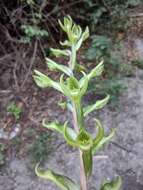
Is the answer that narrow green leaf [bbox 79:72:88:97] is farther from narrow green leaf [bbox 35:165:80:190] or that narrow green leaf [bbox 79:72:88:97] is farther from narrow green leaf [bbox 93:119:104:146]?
narrow green leaf [bbox 35:165:80:190]

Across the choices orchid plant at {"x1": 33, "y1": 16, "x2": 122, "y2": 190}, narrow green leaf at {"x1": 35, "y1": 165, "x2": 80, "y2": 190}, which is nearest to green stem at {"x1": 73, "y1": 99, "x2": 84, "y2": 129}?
orchid plant at {"x1": 33, "y1": 16, "x2": 122, "y2": 190}

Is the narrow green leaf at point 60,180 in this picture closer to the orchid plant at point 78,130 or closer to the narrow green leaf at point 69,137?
the orchid plant at point 78,130

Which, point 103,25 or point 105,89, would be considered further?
point 103,25

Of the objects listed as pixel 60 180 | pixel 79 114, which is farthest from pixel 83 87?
pixel 60 180

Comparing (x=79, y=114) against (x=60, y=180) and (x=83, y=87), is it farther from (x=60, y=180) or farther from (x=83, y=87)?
(x=60, y=180)

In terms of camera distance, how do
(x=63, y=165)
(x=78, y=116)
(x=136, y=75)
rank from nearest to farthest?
1. (x=78, y=116)
2. (x=63, y=165)
3. (x=136, y=75)

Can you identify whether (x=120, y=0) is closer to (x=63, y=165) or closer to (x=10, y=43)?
(x=10, y=43)

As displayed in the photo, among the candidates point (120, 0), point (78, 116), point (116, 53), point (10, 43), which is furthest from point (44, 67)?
point (78, 116)

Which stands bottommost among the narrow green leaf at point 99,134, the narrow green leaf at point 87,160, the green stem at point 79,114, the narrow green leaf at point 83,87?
the narrow green leaf at point 87,160

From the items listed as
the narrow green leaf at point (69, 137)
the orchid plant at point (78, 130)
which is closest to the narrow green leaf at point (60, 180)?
the orchid plant at point (78, 130)

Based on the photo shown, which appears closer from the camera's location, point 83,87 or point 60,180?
point 83,87

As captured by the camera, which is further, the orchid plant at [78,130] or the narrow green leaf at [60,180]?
the narrow green leaf at [60,180]
